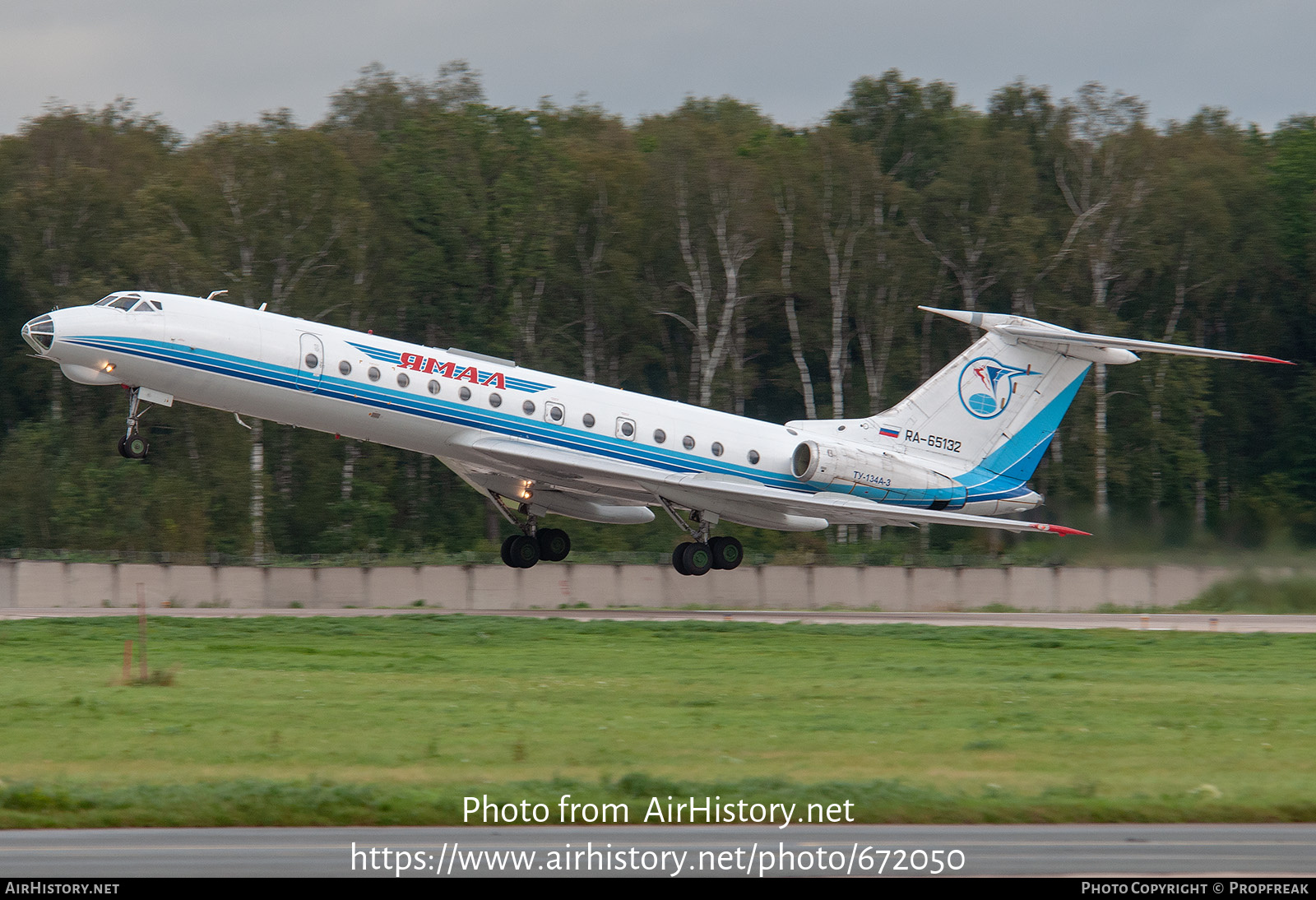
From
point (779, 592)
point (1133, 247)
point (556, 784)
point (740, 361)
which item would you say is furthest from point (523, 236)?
point (556, 784)

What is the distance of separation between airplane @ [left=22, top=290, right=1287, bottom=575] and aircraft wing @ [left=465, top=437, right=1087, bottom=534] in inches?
2.0

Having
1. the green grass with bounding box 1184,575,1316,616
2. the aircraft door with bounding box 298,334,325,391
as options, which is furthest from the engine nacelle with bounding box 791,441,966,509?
the aircraft door with bounding box 298,334,325,391

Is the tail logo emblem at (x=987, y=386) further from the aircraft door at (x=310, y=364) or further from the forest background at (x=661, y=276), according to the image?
the aircraft door at (x=310, y=364)

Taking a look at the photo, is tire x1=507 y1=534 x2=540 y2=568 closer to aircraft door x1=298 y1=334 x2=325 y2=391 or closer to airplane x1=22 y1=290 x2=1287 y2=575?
airplane x1=22 y1=290 x2=1287 y2=575

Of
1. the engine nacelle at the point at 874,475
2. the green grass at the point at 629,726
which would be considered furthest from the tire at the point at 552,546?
the green grass at the point at 629,726

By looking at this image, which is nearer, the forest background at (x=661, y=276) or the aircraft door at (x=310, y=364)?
the aircraft door at (x=310, y=364)

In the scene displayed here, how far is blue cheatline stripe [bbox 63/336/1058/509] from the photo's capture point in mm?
24938

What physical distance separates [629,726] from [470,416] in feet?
41.1

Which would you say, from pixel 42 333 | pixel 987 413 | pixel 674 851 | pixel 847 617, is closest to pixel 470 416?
pixel 42 333

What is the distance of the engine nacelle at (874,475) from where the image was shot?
96.9ft

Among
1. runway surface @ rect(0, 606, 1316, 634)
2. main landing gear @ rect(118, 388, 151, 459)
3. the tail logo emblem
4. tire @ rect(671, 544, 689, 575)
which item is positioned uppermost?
the tail logo emblem

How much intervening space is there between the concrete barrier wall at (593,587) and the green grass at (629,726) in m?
9.19

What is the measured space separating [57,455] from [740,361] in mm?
22755

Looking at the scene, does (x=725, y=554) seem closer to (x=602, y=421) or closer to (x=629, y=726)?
(x=602, y=421)
